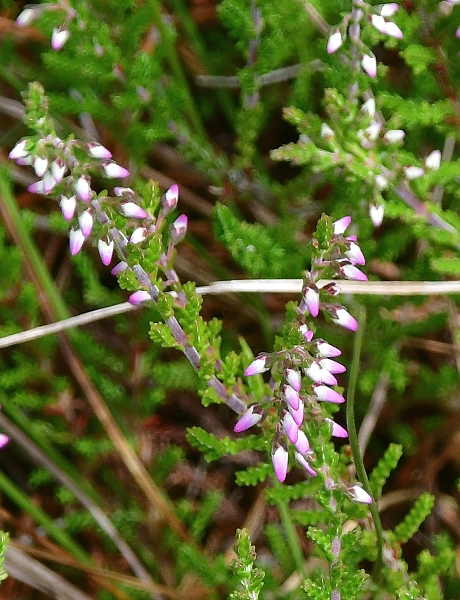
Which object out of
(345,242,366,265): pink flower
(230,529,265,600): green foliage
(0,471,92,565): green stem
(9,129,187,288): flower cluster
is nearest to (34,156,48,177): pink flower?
(9,129,187,288): flower cluster

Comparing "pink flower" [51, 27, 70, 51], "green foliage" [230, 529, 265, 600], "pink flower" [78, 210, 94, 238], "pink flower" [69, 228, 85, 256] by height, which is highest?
"pink flower" [51, 27, 70, 51]

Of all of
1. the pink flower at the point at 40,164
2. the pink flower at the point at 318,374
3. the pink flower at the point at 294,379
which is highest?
the pink flower at the point at 40,164

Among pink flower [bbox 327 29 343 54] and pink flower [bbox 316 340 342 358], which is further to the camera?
pink flower [bbox 327 29 343 54]

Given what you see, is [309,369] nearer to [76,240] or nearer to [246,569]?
[246,569]

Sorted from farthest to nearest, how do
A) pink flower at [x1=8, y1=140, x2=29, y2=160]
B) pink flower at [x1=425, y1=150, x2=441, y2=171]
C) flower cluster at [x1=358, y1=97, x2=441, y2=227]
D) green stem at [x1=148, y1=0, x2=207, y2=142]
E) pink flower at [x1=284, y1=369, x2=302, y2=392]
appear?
green stem at [x1=148, y1=0, x2=207, y2=142]
pink flower at [x1=425, y1=150, x2=441, y2=171]
flower cluster at [x1=358, y1=97, x2=441, y2=227]
pink flower at [x1=8, y1=140, x2=29, y2=160]
pink flower at [x1=284, y1=369, x2=302, y2=392]

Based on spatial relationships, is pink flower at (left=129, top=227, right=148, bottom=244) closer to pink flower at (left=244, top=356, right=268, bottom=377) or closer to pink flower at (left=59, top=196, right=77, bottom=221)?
pink flower at (left=59, top=196, right=77, bottom=221)

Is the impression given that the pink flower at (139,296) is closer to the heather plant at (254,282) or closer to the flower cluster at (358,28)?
the heather plant at (254,282)

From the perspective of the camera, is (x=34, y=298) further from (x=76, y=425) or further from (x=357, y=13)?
(x=357, y=13)

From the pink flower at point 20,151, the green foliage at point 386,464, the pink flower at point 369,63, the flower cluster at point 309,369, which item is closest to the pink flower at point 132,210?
the pink flower at point 20,151

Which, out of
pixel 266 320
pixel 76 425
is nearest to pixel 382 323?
pixel 266 320

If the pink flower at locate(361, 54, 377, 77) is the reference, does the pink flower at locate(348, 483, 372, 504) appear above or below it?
below
